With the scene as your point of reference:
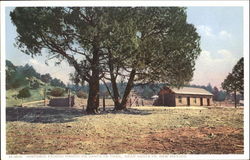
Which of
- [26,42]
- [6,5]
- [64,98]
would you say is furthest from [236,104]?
[6,5]

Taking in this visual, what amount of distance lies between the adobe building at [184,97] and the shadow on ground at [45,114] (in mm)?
715

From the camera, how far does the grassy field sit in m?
8.41

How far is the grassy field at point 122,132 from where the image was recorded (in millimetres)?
8414

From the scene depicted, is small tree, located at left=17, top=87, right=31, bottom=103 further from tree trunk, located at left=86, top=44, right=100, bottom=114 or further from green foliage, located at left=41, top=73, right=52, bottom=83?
tree trunk, located at left=86, top=44, right=100, bottom=114

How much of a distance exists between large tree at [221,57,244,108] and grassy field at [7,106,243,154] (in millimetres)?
493

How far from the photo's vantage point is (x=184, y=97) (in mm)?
9570

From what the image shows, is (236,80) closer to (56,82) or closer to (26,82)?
(56,82)

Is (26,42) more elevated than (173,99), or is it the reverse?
(26,42)

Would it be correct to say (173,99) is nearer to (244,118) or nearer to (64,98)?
(244,118)

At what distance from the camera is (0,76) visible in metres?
8.73

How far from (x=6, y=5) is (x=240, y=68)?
→ 5741 mm

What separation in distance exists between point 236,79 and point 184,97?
4.69ft

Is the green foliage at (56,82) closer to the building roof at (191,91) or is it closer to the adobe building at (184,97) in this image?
the adobe building at (184,97)

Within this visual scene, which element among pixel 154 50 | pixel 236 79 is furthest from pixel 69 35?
pixel 236 79
